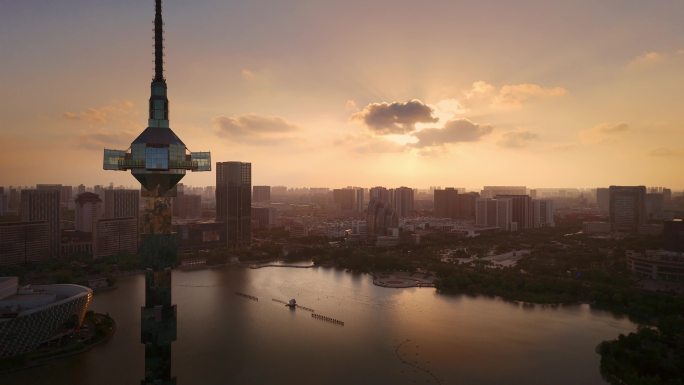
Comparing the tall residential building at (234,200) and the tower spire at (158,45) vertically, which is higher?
the tower spire at (158,45)

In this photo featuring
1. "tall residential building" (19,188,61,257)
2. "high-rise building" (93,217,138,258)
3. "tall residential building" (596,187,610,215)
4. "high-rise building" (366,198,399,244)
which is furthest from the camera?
"tall residential building" (596,187,610,215)

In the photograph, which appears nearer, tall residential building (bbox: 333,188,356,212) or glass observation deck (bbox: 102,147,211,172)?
glass observation deck (bbox: 102,147,211,172)

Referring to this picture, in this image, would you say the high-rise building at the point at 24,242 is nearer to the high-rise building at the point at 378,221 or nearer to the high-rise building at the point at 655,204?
the high-rise building at the point at 378,221

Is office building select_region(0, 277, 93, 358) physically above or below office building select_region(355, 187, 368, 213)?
below

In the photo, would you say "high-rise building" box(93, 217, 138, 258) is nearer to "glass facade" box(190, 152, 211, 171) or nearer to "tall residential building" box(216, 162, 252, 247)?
"tall residential building" box(216, 162, 252, 247)

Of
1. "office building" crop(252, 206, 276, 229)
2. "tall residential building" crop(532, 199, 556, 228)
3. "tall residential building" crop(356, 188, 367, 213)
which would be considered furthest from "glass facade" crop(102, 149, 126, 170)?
"tall residential building" crop(356, 188, 367, 213)

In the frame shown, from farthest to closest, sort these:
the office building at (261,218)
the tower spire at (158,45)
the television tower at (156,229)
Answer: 1. the office building at (261,218)
2. the tower spire at (158,45)
3. the television tower at (156,229)

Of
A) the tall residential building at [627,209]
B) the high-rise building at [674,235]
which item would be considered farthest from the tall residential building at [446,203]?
the high-rise building at [674,235]
